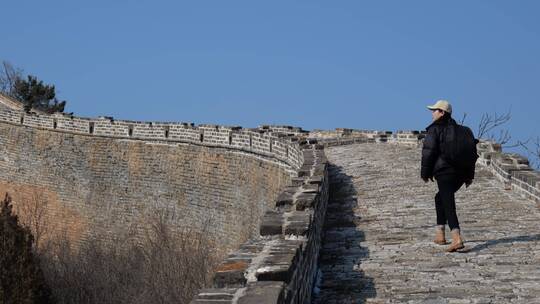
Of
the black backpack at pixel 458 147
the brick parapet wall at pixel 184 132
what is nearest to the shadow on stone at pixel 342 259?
the black backpack at pixel 458 147

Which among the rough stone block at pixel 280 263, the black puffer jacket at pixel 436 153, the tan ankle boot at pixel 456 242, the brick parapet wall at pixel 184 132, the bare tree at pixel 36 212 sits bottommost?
Answer: the rough stone block at pixel 280 263

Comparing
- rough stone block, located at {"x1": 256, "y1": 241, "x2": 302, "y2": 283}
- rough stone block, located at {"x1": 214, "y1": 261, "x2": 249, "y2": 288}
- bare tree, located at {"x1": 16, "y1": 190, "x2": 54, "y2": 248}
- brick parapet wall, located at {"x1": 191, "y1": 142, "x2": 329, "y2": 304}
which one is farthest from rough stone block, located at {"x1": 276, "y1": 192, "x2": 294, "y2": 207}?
bare tree, located at {"x1": 16, "y1": 190, "x2": 54, "y2": 248}

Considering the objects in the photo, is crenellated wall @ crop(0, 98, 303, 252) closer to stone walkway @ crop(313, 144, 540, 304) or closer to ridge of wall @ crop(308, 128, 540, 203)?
ridge of wall @ crop(308, 128, 540, 203)

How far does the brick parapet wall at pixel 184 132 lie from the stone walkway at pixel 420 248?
574cm

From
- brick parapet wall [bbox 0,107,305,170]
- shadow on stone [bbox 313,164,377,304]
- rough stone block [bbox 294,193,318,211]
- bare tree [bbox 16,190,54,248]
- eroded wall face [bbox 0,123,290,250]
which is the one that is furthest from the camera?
bare tree [bbox 16,190,54,248]

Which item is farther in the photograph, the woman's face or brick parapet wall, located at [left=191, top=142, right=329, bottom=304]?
the woman's face

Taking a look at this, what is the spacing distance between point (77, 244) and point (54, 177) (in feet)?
10.4

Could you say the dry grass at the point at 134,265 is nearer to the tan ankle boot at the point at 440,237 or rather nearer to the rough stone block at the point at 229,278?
the tan ankle boot at the point at 440,237

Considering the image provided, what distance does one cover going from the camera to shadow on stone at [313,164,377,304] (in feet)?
19.7

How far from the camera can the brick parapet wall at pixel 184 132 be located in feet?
65.7

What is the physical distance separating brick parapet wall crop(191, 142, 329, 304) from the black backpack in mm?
1181

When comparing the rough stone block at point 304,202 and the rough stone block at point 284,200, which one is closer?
the rough stone block at point 304,202

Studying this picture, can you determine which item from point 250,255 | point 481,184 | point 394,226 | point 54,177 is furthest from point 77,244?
point 250,255

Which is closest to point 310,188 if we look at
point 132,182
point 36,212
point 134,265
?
point 134,265
